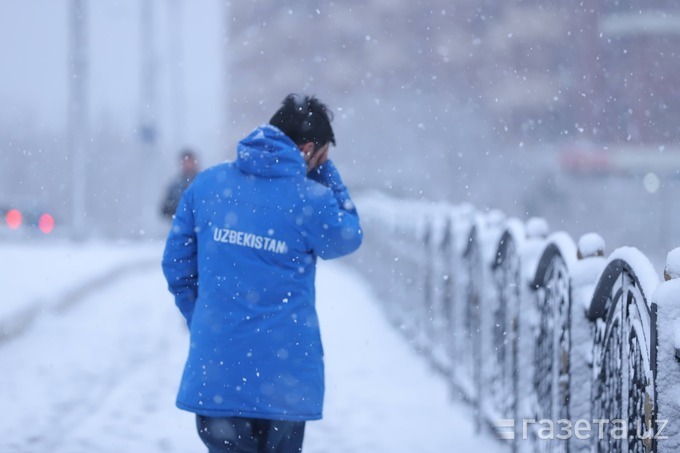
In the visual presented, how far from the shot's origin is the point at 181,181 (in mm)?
9664

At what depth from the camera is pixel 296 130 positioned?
3.56 meters

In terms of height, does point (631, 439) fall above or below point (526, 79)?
below

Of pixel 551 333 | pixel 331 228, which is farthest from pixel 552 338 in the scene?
pixel 331 228

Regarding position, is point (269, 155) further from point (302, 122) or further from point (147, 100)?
point (147, 100)

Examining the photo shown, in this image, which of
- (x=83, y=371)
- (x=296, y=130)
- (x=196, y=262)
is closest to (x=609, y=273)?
(x=296, y=130)

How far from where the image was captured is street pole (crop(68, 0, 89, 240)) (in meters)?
23.9

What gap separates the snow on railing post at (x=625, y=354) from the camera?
3.01m

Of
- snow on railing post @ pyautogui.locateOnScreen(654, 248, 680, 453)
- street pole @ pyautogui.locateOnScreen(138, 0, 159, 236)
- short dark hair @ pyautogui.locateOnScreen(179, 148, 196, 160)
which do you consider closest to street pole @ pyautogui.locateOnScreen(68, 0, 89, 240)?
street pole @ pyautogui.locateOnScreen(138, 0, 159, 236)

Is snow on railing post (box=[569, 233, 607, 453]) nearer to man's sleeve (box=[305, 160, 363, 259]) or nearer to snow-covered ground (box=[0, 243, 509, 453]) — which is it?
man's sleeve (box=[305, 160, 363, 259])

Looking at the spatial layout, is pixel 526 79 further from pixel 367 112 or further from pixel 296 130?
pixel 296 130

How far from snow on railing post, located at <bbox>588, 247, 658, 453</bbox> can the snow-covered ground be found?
222cm

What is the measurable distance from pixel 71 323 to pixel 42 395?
395 cm

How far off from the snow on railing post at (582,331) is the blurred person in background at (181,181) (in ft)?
19.2

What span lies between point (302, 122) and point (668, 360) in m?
1.38
